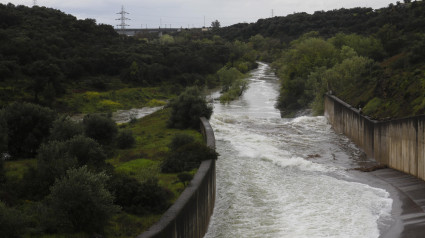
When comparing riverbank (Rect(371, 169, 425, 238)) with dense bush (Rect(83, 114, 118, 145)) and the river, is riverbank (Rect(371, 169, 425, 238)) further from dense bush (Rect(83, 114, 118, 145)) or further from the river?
dense bush (Rect(83, 114, 118, 145))

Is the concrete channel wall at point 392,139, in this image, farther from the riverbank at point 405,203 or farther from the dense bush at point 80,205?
the dense bush at point 80,205

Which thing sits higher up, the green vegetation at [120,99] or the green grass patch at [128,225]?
the green vegetation at [120,99]

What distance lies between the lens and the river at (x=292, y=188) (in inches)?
799

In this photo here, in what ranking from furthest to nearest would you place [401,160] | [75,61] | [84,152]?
[75,61], [401,160], [84,152]

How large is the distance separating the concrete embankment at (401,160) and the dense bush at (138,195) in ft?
29.2

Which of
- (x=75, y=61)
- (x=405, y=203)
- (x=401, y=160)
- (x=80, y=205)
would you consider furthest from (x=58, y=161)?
(x=75, y=61)

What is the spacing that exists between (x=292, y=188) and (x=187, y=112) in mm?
16723

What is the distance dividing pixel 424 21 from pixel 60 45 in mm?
61271

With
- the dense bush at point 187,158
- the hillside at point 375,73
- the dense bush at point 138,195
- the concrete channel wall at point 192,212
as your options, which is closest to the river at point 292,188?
the concrete channel wall at point 192,212

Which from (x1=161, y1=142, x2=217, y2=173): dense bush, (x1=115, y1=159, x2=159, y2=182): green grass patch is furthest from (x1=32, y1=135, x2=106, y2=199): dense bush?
(x1=161, y1=142, x2=217, y2=173): dense bush

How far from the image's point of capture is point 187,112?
40875 mm

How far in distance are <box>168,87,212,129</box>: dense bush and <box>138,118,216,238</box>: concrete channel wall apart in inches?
629

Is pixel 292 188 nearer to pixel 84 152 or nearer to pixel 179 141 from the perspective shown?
pixel 179 141

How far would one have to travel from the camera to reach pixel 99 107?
6756 cm
